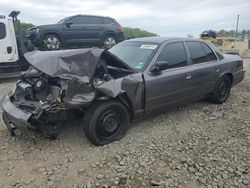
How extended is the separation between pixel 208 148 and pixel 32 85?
2843mm

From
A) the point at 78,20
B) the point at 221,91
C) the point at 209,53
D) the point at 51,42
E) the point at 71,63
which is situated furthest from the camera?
the point at 78,20

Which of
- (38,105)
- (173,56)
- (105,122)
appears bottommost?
(105,122)

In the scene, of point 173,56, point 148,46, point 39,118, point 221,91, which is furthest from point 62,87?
point 221,91

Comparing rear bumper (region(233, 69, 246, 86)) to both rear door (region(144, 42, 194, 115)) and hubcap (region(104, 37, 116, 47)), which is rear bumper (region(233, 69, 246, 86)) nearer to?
rear door (region(144, 42, 194, 115))

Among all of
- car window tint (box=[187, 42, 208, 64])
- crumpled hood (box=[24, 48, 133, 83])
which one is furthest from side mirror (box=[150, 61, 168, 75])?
car window tint (box=[187, 42, 208, 64])

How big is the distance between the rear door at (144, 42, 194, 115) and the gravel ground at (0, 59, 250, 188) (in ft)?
1.46

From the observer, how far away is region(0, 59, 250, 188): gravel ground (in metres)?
3.44

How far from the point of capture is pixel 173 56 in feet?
17.0

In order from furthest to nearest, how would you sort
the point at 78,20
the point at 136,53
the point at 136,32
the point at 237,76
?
the point at 136,32 < the point at 78,20 < the point at 237,76 < the point at 136,53

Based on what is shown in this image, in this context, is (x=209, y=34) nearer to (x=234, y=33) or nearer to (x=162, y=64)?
(x=162, y=64)

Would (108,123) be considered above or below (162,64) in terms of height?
below

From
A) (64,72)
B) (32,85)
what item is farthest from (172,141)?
(32,85)

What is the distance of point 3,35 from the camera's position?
9.78 meters

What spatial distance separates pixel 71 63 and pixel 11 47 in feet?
21.4
